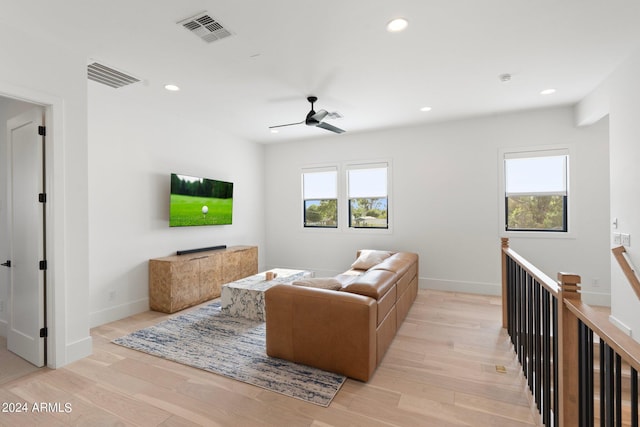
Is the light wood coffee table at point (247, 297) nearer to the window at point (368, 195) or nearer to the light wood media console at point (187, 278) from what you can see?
the light wood media console at point (187, 278)

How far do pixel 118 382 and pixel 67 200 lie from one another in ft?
5.46

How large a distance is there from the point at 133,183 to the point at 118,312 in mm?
1699

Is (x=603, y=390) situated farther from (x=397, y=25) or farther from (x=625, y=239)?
(x=625, y=239)

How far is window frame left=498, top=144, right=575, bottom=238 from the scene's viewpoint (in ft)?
14.6

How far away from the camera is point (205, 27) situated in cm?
245

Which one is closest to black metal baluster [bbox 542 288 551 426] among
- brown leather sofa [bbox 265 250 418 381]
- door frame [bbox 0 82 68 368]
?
brown leather sofa [bbox 265 250 418 381]

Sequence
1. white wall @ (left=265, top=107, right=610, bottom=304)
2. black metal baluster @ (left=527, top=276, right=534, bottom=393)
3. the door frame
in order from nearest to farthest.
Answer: black metal baluster @ (left=527, top=276, right=534, bottom=393) → the door frame → white wall @ (left=265, top=107, right=610, bottom=304)

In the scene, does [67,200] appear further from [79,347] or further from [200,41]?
[200,41]

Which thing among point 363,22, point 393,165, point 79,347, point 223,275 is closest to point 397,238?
point 393,165

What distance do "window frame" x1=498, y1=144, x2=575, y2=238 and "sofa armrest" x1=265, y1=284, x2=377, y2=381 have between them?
11.5 feet

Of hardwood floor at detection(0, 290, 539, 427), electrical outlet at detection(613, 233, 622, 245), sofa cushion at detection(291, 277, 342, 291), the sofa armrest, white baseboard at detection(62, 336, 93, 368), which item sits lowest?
hardwood floor at detection(0, 290, 539, 427)

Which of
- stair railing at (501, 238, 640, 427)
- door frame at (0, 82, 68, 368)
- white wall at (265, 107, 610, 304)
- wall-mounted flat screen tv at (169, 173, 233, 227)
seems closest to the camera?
stair railing at (501, 238, 640, 427)

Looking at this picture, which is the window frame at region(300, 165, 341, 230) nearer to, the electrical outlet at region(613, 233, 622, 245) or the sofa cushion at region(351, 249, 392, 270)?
the sofa cushion at region(351, 249, 392, 270)

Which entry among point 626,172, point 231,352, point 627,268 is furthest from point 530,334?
point 231,352
